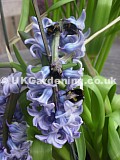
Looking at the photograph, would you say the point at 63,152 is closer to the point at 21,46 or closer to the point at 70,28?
the point at 70,28

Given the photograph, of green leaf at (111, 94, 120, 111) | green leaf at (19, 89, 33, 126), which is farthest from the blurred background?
green leaf at (19, 89, 33, 126)

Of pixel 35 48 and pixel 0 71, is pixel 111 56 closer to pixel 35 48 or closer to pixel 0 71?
pixel 0 71

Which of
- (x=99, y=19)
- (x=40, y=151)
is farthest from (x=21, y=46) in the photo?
(x=40, y=151)

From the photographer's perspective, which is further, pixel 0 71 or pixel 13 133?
pixel 0 71

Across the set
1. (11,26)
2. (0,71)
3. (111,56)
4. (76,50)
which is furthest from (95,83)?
(11,26)

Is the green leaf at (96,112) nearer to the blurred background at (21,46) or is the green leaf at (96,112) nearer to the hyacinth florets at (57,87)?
the hyacinth florets at (57,87)

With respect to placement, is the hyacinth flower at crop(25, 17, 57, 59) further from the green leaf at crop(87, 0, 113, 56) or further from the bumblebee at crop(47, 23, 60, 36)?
the green leaf at crop(87, 0, 113, 56)

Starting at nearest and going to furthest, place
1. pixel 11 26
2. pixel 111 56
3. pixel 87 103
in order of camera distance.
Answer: pixel 87 103
pixel 111 56
pixel 11 26
